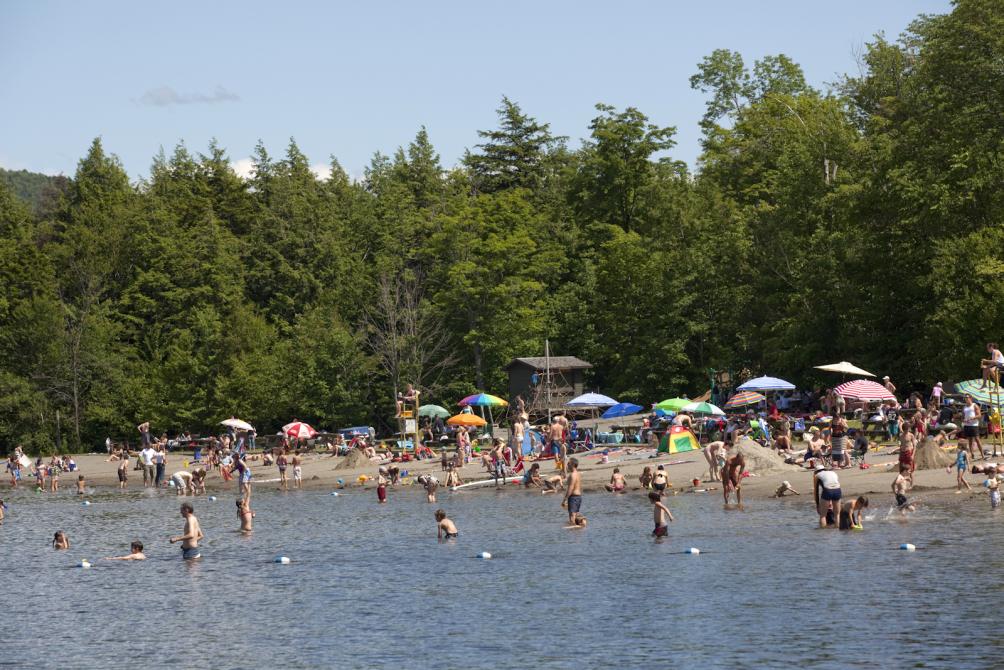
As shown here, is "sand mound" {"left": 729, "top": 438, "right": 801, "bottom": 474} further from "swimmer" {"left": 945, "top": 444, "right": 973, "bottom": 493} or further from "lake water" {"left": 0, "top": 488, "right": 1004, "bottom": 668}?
"swimmer" {"left": 945, "top": 444, "right": 973, "bottom": 493}

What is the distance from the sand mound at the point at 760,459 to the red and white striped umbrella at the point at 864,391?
4180 millimetres

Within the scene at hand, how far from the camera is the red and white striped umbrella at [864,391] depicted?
146 feet

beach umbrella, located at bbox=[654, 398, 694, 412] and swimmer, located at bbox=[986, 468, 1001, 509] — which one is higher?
beach umbrella, located at bbox=[654, 398, 694, 412]

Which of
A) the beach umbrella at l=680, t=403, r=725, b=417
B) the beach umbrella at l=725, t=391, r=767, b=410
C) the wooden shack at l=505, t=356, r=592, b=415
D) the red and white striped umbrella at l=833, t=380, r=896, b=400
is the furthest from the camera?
the wooden shack at l=505, t=356, r=592, b=415

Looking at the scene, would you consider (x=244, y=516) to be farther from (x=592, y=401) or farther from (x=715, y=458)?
(x=592, y=401)

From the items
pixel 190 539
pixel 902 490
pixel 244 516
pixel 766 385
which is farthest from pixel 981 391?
pixel 190 539

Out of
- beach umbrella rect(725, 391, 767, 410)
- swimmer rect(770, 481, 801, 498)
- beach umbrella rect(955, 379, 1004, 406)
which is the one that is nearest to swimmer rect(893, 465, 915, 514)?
swimmer rect(770, 481, 801, 498)

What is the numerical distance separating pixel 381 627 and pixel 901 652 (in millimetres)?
9333

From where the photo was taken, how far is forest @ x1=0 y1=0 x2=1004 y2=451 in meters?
51.7

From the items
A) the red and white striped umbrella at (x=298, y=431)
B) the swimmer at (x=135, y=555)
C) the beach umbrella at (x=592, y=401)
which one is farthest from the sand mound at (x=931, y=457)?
the red and white striped umbrella at (x=298, y=431)

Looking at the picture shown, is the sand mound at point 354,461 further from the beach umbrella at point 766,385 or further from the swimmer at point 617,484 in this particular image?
the beach umbrella at point 766,385

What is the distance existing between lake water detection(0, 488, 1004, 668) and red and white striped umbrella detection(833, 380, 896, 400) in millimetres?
8848

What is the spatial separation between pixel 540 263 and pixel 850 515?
44.5 meters

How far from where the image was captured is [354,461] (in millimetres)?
57125
